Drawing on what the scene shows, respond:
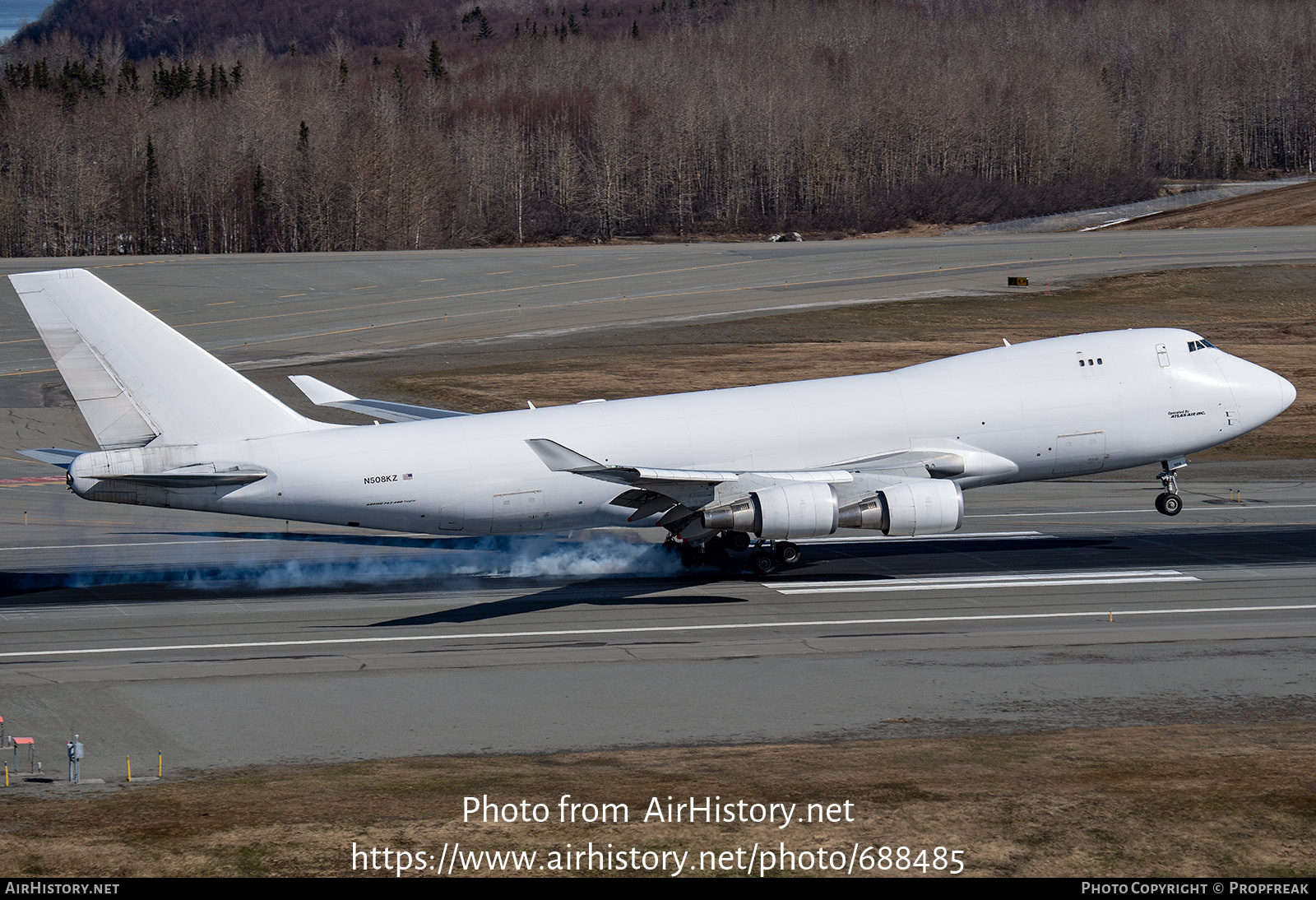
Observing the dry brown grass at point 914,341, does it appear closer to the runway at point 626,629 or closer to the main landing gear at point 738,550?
the runway at point 626,629

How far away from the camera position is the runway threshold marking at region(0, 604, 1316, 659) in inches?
1152

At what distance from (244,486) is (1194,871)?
23982mm

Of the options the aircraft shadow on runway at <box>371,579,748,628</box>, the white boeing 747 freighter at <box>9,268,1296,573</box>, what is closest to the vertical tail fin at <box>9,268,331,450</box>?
the white boeing 747 freighter at <box>9,268,1296,573</box>

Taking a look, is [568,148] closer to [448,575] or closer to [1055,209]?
[1055,209]

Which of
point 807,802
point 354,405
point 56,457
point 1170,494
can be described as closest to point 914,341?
point 1170,494

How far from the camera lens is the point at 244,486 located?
32.5m

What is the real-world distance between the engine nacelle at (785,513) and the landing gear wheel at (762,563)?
3.28 metres

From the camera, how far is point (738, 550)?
124 ft

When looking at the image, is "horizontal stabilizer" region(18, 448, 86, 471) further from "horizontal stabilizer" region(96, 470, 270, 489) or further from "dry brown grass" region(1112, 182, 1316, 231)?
Answer: "dry brown grass" region(1112, 182, 1316, 231)

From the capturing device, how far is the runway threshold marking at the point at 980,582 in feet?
113

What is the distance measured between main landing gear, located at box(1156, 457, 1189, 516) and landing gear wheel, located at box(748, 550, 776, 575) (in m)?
12.5

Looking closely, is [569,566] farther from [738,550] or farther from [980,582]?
[980,582]

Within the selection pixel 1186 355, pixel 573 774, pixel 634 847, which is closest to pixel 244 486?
pixel 573 774

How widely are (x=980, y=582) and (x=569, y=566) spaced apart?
11632 mm
